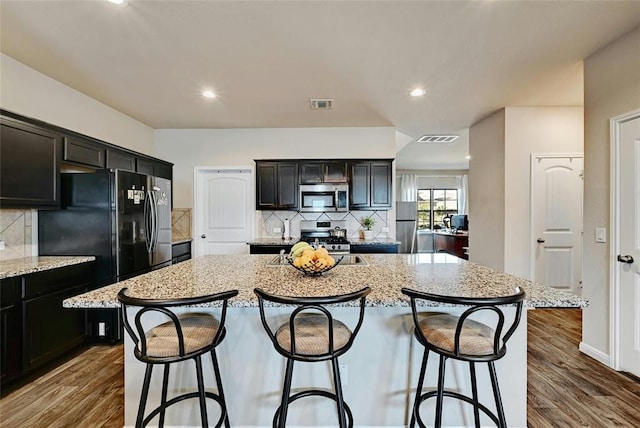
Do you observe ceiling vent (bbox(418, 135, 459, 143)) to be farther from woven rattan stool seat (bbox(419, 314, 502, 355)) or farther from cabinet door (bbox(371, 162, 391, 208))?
woven rattan stool seat (bbox(419, 314, 502, 355))

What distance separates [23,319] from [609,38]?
5.05 m

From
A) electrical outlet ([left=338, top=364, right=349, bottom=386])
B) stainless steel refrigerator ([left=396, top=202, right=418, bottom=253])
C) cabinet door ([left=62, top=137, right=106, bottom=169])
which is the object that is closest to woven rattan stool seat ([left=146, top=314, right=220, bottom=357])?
electrical outlet ([left=338, top=364, right=349, bottom=386])

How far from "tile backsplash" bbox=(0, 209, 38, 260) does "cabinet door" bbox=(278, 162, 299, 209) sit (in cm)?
283

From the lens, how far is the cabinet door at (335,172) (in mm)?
4781

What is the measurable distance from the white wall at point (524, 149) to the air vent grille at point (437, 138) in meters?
1.58

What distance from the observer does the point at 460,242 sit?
7.42m

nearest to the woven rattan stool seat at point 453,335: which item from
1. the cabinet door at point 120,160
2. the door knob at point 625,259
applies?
the door knob at point 625,259

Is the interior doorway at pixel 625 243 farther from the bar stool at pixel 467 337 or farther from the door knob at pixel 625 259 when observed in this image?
the bar stool at pixel 467 337

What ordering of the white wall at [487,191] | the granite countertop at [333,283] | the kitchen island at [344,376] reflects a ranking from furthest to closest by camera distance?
the white wall at [487,191], the kitchen island at [344,376], the granite countertop at [333,283]

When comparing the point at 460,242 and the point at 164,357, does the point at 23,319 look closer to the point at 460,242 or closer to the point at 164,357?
the point at 164,357

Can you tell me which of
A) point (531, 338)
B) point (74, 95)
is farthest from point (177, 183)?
point (531, 338)

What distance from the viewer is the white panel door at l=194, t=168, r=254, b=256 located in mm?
5129

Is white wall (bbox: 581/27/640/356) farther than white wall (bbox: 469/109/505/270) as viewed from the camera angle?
No

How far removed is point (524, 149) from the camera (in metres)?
4.10
